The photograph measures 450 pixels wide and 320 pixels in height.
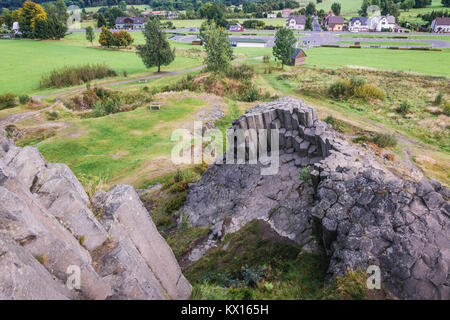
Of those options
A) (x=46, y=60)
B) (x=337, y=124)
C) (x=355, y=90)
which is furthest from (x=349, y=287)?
(x=46, y=60)

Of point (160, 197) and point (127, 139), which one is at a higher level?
point (127, 139)

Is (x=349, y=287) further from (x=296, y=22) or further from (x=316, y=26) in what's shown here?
(x=316, y=26)

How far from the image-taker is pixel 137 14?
166m

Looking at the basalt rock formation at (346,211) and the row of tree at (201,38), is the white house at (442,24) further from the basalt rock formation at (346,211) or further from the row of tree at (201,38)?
the basalt rock formation at (346,211)

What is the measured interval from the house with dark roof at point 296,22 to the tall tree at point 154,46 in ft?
286

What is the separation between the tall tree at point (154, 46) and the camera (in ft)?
190

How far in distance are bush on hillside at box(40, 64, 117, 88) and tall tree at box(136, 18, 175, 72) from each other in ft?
27.0

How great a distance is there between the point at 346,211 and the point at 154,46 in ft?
198

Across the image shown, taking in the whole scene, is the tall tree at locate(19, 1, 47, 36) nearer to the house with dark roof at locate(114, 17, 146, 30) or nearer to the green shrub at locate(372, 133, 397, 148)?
the house with dark roof at locate(114, 17, 146, 30)

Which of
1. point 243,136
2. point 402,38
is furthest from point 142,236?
point 402,38

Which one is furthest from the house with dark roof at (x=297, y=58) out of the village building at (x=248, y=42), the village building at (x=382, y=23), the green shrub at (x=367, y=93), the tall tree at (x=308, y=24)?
the village building at (x=382, y=23)

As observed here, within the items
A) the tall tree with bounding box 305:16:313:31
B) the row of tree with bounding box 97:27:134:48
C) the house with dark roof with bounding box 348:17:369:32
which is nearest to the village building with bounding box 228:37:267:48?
the tall tree with bounding box 305:16:313:31

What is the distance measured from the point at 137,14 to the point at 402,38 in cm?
14819

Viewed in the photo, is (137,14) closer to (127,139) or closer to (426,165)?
(127,139)
